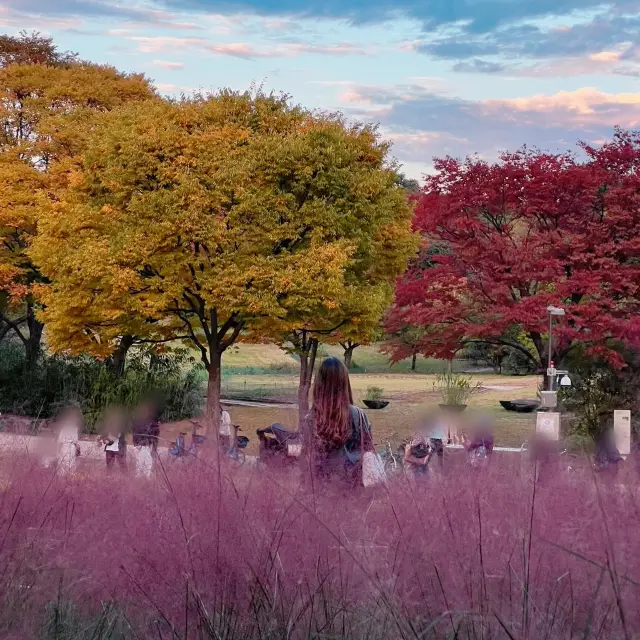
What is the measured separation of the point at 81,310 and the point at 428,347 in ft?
28.3

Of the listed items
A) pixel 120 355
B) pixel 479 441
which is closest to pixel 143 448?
pixel 479 441

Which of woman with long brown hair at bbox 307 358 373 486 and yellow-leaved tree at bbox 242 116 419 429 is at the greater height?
yellow-leaved tree at bbox 242 116 419 429

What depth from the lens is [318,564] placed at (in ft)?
12.9

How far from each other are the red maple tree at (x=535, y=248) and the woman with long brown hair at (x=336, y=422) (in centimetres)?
1606

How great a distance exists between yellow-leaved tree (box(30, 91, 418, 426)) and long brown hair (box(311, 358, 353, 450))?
1634 cm

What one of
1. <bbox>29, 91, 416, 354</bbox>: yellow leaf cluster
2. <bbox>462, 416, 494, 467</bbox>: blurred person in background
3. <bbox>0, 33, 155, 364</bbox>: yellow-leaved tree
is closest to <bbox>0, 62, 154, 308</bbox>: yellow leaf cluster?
<bbox>0, 33, 155, 364</bbox>: yellow-leaved tree

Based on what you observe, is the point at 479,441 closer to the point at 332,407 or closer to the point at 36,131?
the point at 332,407

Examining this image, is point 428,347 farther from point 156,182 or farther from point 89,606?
point 89,606

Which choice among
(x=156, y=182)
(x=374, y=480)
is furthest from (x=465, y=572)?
(x=156, y=182)

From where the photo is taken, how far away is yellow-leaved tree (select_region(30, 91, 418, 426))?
22344 millimetres

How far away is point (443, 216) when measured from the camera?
2388cm

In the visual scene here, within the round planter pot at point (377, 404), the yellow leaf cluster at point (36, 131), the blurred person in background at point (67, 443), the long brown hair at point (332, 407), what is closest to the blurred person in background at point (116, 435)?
the blurred person in background at point (67, 443)

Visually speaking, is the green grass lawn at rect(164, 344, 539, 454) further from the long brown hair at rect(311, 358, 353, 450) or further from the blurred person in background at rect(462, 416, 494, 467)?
the long brown hair at rect(311, 358, 353, 450)

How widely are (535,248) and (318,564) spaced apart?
19920mm
